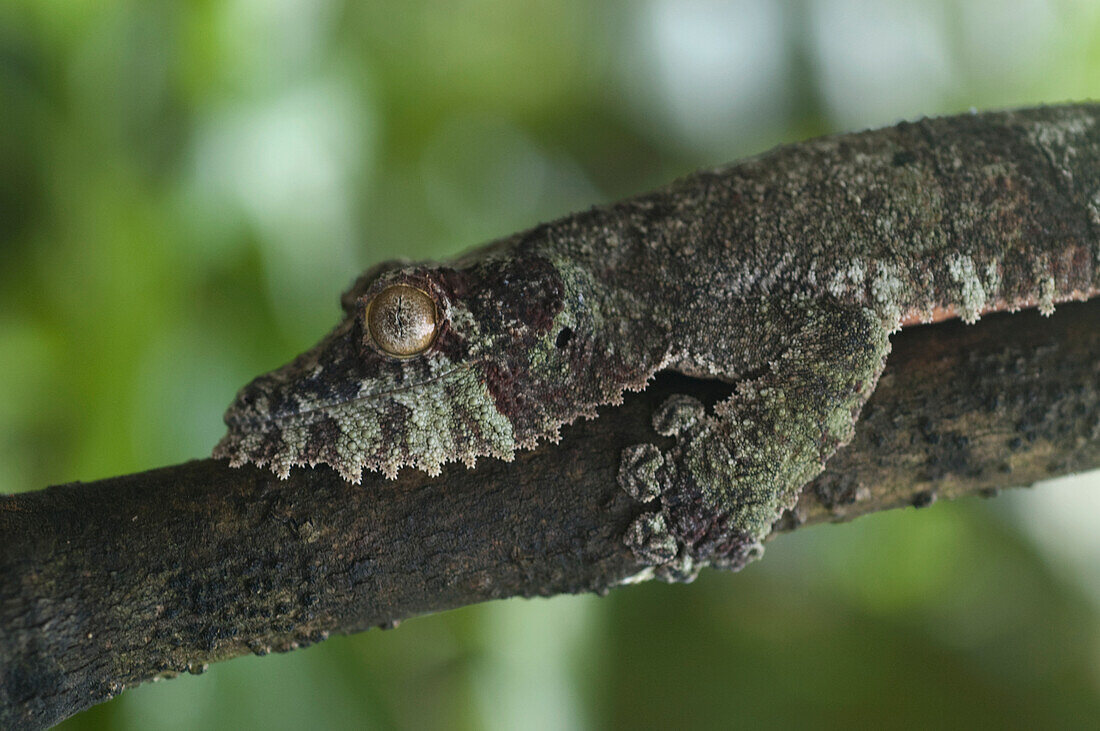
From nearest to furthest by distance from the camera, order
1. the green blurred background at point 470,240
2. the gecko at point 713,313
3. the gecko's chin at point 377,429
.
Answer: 1. the gecko's chin at point 377,429
2. the gecko at point 713,313
3. the green blurred background at point 470,240

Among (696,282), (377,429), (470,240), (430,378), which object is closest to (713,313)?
(696,282)

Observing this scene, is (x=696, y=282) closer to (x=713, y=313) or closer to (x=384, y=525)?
(x=713, y=313)

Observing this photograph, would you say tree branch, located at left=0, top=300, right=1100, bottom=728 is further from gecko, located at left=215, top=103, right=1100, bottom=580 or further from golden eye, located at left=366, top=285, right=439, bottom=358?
golden eye, located at left=366, top=285, right=439, bottom=358

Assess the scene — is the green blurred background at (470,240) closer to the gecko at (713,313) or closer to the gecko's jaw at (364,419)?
the gecko at (713,313)

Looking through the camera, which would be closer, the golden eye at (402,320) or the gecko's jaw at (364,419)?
the gecko's jaw at (364,419)

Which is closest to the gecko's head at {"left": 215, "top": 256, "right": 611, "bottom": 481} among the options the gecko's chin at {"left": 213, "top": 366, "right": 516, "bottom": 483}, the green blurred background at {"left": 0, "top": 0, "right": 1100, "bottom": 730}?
the gecko's chin at {"left": 213, "top": 366, "right": 516, "bottom": 483}

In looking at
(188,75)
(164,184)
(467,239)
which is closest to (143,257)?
(164,184)

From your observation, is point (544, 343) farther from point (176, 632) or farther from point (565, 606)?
point (565, 606)

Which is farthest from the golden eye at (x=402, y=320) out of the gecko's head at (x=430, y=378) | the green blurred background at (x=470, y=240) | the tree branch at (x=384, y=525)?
the green blurred background at (x=470, y=240)
